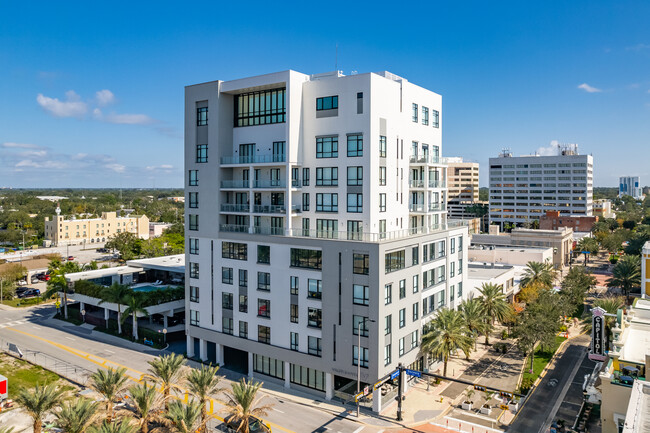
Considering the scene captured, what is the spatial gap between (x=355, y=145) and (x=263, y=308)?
19.3 meters

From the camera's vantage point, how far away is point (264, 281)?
4850 cm

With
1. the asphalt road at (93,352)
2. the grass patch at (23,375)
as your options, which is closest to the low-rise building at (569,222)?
the asphalt road at (93,352)

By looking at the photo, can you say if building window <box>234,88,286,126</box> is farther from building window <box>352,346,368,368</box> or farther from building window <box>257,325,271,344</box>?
building window <box>352,346,368,368</box>

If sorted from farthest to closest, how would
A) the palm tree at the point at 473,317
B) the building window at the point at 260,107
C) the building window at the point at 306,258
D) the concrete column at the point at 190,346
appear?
the concrete column at the point at 190,346
the palm tree at the point at 473,317
the building window at the point at 260,107
the building window at the point at 306,258

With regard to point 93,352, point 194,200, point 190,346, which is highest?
point 194,200

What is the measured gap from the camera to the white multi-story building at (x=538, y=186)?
178 metres

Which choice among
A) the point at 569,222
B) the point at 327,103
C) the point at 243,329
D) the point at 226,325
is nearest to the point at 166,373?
the point at 243,329

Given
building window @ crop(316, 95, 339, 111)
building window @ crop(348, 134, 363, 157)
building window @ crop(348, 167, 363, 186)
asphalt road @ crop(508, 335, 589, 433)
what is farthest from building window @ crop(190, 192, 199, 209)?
asphalt road @ crop(508, 335, 589, 433)

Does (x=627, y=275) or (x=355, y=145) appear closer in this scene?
(x=355, y=145)

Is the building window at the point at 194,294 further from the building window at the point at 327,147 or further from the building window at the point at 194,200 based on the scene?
the building window at the point at 327,147

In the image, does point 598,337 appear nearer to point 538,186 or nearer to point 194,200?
point 194,200

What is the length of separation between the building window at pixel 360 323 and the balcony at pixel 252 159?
17.7 metres

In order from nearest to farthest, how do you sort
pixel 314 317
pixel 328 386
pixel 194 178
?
pixel 328 386 < pixel 314 317 < pixel 194 178

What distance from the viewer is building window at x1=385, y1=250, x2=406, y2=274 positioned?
42.5 meters
